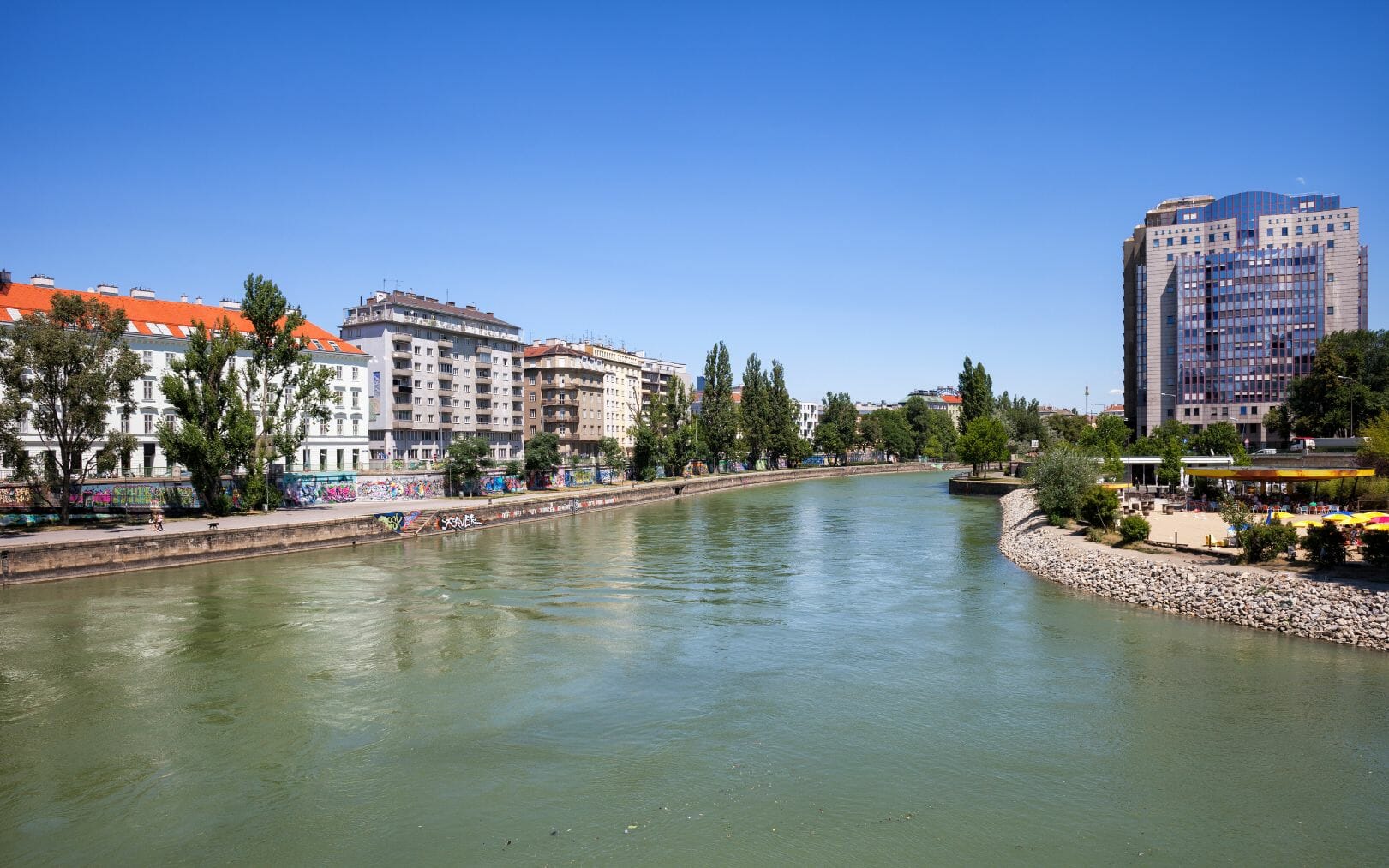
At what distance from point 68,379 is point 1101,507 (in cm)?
4939

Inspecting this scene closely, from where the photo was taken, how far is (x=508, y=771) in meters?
14.6

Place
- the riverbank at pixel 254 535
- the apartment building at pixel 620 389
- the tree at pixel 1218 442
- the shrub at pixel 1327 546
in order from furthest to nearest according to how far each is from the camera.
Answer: the apartment building at pixel 620 389, the tree at pixel 1218 442, the riverbank at pixel 254 535, the shrub at pixel 1327 546

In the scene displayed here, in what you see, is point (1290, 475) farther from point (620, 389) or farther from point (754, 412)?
point (620, 389)

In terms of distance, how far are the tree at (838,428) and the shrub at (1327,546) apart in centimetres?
10495

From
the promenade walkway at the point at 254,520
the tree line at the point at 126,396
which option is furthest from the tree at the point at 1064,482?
the tree line at the point at 126,396

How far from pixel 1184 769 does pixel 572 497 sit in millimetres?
54689

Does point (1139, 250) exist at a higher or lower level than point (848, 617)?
higher

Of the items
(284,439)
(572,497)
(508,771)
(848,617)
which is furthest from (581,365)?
(508,771)

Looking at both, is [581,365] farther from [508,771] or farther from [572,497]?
[508,771]

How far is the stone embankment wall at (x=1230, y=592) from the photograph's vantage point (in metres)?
22.2

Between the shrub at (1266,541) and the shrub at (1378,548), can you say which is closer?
the shrub at (1378,548)

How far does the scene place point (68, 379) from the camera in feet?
128

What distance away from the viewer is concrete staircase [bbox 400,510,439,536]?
48.2m

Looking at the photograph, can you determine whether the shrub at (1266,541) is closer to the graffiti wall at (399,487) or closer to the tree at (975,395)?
the graffiti wall at (399,487)
